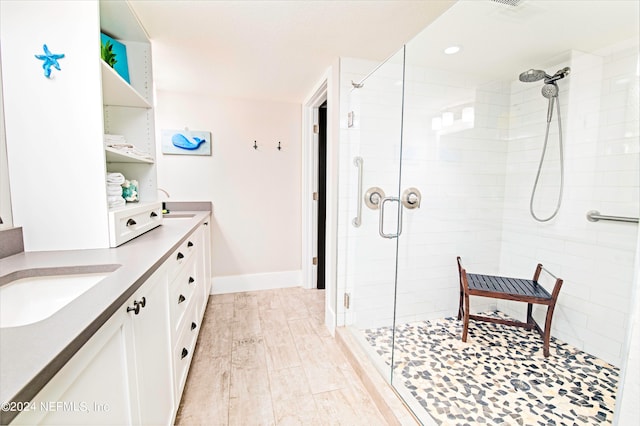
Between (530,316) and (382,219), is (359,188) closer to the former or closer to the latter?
(382,219)

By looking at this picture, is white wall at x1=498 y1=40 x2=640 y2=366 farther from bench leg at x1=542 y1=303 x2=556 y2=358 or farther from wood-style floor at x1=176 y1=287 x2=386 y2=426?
wood-style floor at x1=176 y1=287 x2=386 y2=426

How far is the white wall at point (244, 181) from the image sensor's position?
9.47 ft

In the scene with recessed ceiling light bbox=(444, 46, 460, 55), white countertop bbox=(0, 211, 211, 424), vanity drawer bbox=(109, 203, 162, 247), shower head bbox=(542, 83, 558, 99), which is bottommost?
white countertop bbox=(0, 211, 211, 424)

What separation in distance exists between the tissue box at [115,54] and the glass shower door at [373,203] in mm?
1496

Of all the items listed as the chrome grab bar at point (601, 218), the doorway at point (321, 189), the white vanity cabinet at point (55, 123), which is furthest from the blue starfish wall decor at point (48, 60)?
the chrome grab bar at point (601, 218)

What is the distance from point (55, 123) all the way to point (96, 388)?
1104 mm

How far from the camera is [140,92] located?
1757mm

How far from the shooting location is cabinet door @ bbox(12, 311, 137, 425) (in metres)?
0.51

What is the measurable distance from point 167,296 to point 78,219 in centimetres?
52

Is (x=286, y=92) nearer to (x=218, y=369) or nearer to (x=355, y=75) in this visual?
(x=355, y=75)

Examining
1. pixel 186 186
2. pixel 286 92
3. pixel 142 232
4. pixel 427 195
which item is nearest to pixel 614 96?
pixel 427 195

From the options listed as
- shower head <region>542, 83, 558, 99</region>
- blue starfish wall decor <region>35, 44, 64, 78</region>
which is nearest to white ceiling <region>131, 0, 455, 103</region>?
blue starfish wall decor <region>35, 44, 64, 78</region>

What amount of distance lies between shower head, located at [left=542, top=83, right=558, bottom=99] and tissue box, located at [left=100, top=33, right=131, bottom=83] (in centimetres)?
279

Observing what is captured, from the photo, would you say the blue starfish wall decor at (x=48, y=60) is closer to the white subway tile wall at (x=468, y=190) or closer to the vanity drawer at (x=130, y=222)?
the vanity drawer at (x=130, y=222)
